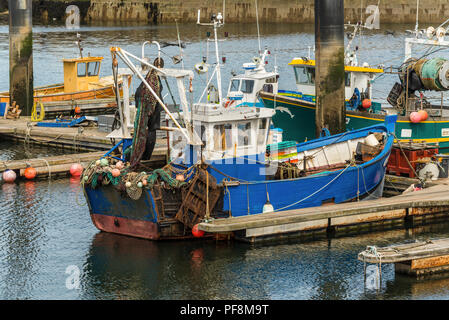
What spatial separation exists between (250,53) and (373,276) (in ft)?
161

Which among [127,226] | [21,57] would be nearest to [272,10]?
[21,57]

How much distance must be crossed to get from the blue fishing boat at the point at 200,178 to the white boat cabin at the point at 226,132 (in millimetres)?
24

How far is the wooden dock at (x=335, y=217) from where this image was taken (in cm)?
1983

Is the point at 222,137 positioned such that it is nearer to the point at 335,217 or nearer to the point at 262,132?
the point at 262,132

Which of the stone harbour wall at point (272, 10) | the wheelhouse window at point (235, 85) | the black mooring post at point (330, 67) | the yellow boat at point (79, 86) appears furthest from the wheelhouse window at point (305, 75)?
the stone harbour wall at point (272, 10)

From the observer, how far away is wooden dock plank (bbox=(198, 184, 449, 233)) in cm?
1961

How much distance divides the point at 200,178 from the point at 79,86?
20.2 meters

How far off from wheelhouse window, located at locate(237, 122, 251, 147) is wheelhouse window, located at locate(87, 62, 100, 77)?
19044mm

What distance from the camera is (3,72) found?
59469 millimetres

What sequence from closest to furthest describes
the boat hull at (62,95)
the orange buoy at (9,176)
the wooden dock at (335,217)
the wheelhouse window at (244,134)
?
the wooden dock at (335,217), the wheelhouse window at (244,134), the orange buoy at (9,176), the boat hull at (62,95)

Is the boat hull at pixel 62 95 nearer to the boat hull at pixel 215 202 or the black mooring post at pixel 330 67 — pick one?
the black mooring post at pixel 330 67
